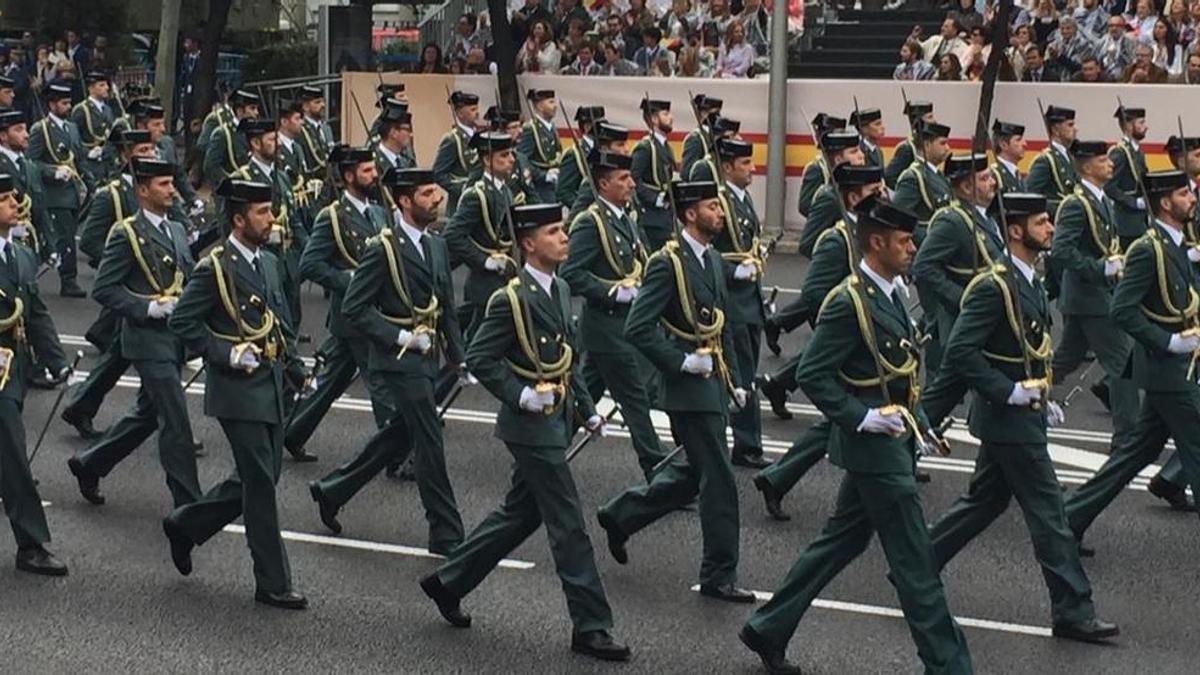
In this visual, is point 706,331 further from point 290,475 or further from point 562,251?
point 290,475

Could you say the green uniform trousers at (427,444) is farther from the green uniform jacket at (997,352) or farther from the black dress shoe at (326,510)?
the green uniform jacket at (997,352)

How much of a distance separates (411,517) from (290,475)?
4.08 ft

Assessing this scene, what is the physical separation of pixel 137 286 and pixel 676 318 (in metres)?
3.07

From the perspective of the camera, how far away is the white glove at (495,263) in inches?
558

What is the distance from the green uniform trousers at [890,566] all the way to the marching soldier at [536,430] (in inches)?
28.1

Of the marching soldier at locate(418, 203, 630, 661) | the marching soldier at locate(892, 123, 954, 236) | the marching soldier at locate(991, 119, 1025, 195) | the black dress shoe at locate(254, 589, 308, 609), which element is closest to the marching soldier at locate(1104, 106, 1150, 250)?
the marching soldier at locate(991, 119, 1025, 195)

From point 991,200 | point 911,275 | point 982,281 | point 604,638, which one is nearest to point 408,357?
point 604,638

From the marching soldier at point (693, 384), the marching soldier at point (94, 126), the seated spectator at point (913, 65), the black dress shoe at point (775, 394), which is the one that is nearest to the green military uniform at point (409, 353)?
the marching soldier at point (693, 384)

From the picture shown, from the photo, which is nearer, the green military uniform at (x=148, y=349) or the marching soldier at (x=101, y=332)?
the green military uniform at (x=148, y=349)

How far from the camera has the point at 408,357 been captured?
1091 cm

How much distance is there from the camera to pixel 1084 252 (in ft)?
46.0

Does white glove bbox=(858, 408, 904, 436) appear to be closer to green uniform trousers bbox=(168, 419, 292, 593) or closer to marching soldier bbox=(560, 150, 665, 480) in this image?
green uniform trousers bbox=(168, 419, 292, 593)

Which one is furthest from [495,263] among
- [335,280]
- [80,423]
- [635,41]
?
[635,41]

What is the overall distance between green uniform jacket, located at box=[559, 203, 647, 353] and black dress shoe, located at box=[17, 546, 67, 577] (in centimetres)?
312
